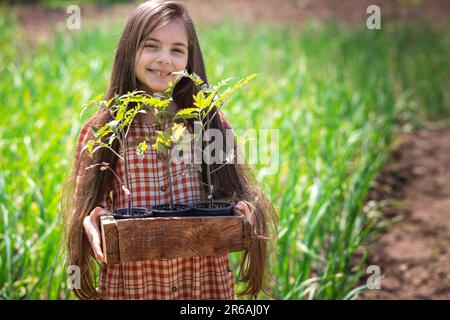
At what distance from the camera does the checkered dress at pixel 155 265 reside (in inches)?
64.4

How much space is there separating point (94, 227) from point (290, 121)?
2075 millimetres

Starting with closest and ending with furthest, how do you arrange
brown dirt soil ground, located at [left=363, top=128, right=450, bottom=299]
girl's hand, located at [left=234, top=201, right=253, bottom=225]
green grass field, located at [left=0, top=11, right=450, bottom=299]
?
girl's hand, located at [left=234, top=201, right=253, bottom=225]
green grass field, located at [left=0, top=11, right=450, bottom=299]
brown dirt soil ground, located at [left=363, top=128, right=450, bottom=299]

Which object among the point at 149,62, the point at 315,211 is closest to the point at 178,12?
the point at 149,62

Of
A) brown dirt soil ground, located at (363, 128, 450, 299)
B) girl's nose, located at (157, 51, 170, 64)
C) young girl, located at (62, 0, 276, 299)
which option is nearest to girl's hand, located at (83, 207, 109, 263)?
young girl, located at (62, 0, 276, 299)

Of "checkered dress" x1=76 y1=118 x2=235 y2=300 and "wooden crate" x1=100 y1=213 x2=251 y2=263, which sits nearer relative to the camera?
"wooden crate" x1=100 y1=213 x2=251 y2=263

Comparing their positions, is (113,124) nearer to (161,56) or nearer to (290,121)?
(161,56)

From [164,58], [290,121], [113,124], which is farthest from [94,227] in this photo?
[290,121]

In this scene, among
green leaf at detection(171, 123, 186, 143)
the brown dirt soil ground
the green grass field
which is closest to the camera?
green leaf at detection(171, 123, 186, 143)

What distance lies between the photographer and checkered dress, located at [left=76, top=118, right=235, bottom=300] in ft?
5.37

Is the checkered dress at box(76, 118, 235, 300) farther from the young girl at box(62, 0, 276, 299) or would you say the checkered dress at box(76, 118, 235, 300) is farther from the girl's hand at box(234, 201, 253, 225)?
the girl's hand at box(234, 201, 253, 225)

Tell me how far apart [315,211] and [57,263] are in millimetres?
935

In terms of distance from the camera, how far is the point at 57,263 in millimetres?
2045

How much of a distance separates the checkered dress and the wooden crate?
17cm

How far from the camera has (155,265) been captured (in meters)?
1.64
